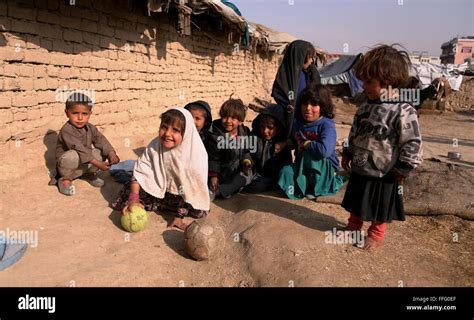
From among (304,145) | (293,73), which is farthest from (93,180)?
(293,73)

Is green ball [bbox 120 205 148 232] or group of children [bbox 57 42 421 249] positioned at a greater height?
group of children [bbox 57 42 421 249]

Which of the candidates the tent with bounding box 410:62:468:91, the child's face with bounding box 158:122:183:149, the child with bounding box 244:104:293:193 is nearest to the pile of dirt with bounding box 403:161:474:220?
the child with bounding box 244:104:293:193

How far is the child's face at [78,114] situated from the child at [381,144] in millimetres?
2843

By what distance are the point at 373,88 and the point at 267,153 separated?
188cm

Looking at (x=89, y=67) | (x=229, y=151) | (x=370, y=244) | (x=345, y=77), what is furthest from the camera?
(x=345, y=77)

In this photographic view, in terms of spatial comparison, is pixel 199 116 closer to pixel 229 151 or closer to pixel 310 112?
pixel 229 151

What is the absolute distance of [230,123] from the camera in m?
3.97

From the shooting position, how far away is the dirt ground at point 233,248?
2496 mm

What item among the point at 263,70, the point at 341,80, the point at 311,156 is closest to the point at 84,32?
the point at 311,156

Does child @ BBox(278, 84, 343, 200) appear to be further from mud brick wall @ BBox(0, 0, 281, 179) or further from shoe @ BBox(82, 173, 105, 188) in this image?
mud brick wall @ BBox(0, 0, 281, 179)

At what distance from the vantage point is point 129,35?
6000 millimetres

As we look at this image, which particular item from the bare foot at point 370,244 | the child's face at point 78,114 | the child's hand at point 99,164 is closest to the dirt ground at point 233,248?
the bare foot at point 370,244

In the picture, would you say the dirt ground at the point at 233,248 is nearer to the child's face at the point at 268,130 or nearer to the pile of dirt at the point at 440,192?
the pile of dirt at the point at 440,192

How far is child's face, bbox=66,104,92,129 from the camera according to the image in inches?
150
